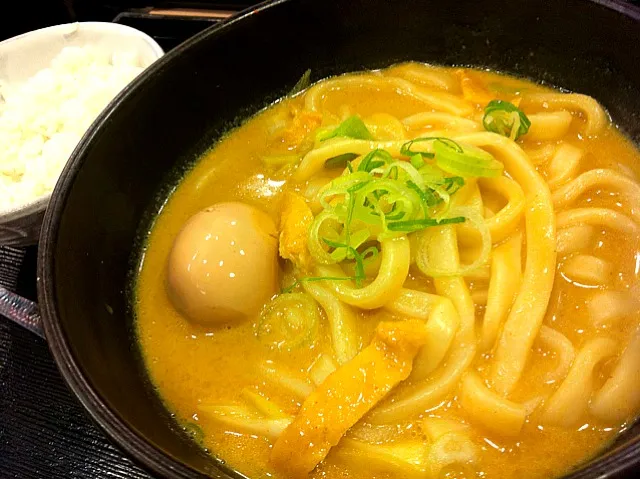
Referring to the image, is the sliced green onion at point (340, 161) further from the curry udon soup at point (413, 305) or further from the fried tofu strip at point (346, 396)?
the fried tofu strip at point (346, 396)

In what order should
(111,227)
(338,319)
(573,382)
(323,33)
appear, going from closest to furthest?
(573,382)
(338,319)
(111,227)
(323,33)

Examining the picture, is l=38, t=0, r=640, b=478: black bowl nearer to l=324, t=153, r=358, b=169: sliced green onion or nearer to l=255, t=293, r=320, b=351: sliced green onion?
l=255, t=293, r=320, b=351: sliced green onion

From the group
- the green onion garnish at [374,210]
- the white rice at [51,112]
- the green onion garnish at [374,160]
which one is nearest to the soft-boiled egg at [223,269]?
the green onion garnish at [374,210]

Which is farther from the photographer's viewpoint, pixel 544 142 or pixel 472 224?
pixel 544 142

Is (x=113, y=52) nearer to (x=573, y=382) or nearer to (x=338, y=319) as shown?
(x=338, y=319)

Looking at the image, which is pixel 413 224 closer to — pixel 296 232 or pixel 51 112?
pixel 296 232

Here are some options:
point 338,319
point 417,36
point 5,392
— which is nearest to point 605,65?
point 417,36
